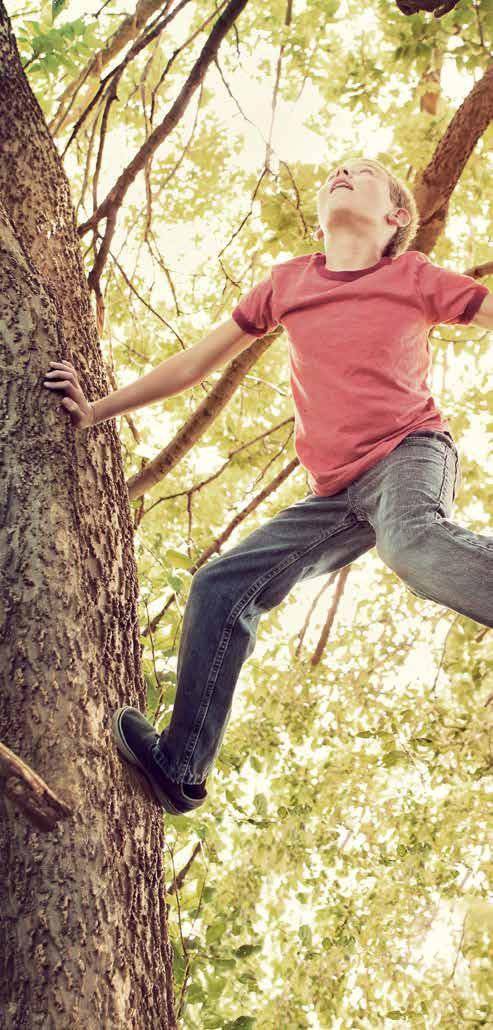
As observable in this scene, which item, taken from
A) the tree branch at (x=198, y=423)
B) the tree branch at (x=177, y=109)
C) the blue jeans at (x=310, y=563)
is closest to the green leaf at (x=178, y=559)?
the blue jeans at (x=310, y=563)

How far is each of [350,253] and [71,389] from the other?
2.51ft

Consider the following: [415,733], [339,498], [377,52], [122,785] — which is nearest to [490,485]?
[415,733]

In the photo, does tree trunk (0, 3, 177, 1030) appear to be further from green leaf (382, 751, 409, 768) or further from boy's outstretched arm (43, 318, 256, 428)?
green leaf (382, 751, 409, 768)

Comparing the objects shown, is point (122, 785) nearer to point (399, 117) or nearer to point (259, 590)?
point (259, 590)

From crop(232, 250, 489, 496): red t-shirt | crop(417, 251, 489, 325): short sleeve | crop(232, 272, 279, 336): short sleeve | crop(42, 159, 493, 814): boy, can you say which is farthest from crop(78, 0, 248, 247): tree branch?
crop(417, 251, 489, 325): short sleeve

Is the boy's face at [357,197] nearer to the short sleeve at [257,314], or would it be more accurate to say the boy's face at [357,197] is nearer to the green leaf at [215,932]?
the short sleeve at [257,314]

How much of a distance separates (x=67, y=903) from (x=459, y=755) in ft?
10.6

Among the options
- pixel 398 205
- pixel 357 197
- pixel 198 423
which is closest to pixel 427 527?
pixel 357 197

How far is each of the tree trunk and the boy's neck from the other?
572 millimetres

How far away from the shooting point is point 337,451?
1.85 metres

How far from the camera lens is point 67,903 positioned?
1.25 meters

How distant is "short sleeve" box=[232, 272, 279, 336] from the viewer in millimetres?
2072

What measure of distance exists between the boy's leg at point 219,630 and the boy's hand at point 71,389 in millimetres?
368

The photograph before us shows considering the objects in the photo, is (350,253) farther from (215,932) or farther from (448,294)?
(215,932)
